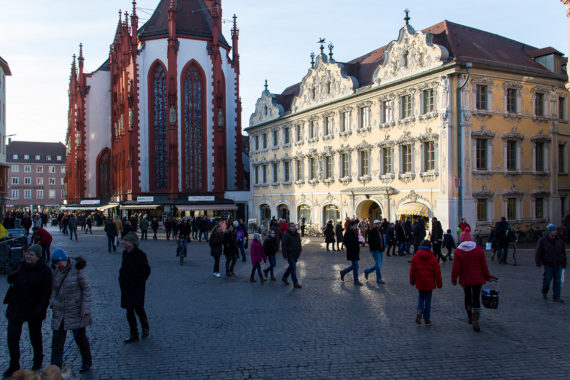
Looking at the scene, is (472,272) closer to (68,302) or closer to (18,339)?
(68,302)

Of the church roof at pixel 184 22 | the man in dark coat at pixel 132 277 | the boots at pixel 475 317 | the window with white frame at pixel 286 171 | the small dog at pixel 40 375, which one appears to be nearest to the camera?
the small dog at pixel 40 375

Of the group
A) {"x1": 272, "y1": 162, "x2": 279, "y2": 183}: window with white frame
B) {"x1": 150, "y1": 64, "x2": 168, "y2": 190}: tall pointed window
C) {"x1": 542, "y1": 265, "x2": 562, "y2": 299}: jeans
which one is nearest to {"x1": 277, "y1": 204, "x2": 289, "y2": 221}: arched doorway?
{"x1": 272, "y1": 162, "x2": 279, "y2": 183}: window with white frame

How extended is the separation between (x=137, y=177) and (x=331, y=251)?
116 ft

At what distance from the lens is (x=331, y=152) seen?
1519 inches

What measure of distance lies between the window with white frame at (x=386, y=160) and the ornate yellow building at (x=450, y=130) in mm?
62

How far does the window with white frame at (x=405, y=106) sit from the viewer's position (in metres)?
31.5

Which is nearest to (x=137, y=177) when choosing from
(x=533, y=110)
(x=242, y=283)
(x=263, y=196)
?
(x=263, y=196)

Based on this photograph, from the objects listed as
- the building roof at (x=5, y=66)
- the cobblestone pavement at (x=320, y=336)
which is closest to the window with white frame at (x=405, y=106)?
the cobblestone pavement at (x=320, y=336)

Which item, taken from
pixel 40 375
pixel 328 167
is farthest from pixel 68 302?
pixel 328 167

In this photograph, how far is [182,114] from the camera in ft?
186

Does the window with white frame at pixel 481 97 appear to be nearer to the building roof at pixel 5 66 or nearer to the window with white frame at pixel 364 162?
the window with white frame at pixel 364 162

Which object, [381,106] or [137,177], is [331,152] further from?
[137,177]

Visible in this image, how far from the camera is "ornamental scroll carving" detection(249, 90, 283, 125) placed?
1837 inches

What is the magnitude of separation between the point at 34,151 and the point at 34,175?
628 cm
